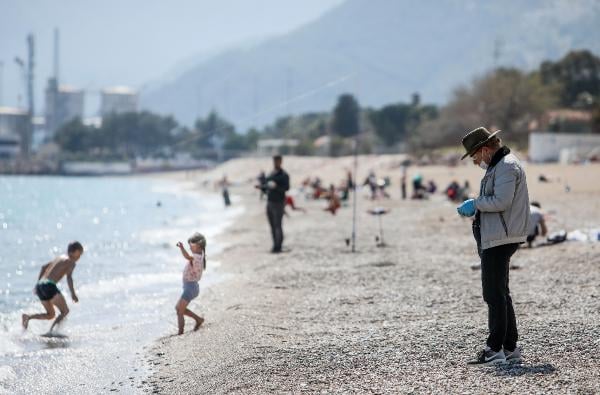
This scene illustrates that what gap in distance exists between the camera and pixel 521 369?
6.83m

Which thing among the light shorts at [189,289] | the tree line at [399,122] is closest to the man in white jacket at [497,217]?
the light shorts at [189,289]

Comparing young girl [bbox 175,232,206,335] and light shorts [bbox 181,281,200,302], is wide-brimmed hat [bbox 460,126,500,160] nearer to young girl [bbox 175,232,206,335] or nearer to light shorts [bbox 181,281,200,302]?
young girl [bbox 175,232,206,335]

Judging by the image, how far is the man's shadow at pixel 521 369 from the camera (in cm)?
671

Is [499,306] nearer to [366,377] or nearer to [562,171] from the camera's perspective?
[366,377]

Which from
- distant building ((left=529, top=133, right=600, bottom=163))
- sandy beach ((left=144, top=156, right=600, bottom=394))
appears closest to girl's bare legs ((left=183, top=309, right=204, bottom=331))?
sandy beach ((left=144, top=156, right=600, bottom=394))

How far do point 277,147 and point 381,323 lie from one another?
4762 inches

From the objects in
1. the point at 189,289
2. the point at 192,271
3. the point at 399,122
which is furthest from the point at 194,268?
the point at 399,122

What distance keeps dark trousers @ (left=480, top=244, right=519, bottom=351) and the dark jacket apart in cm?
977

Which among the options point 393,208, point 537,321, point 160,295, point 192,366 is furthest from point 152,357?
point 393,208

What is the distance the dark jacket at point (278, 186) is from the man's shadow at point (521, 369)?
9.96m

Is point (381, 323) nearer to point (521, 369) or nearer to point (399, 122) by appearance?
point (521, 369)

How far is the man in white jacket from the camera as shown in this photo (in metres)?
6.72

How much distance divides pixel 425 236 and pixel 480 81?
61.6 m

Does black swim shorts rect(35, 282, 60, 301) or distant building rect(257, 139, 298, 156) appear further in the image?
distant building rect(257, 139, 298, 156)
